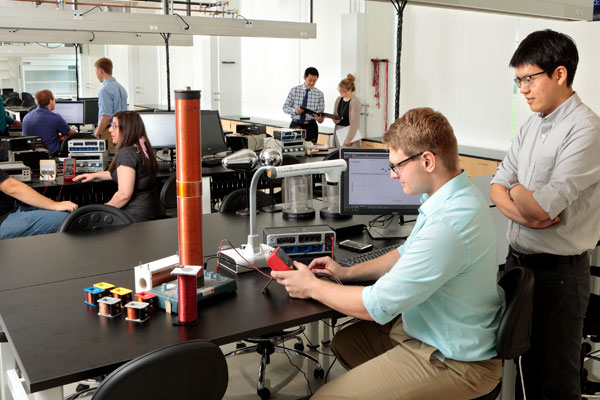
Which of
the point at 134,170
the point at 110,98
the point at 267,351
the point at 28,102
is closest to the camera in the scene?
the point at 267,351

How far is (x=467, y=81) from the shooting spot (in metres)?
7.07

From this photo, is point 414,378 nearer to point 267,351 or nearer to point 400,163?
point 400,163

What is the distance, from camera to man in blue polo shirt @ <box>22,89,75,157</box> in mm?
6375

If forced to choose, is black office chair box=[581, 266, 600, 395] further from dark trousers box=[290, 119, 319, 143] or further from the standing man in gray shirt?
dark trousers box=[290, 119, 319, 143]

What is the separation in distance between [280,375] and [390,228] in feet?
3.11

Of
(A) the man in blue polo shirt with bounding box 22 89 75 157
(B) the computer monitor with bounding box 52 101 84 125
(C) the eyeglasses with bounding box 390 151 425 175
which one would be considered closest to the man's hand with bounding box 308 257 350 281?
(C) the eyeglasses with bounding box 390 151 425 175

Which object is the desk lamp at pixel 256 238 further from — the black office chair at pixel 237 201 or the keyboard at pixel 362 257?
the black office chair at pixel 237 201

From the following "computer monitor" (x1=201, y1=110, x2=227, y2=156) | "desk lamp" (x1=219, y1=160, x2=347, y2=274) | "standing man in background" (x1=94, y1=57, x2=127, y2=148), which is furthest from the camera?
"standing man in background" (x1=94, y1=57, x2=127, y2=148)

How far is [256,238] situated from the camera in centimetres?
226

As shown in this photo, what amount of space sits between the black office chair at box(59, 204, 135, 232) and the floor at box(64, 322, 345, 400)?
76 centimetres

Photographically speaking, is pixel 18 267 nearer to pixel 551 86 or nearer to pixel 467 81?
pixel 551 86

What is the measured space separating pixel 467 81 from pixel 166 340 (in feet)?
20.2

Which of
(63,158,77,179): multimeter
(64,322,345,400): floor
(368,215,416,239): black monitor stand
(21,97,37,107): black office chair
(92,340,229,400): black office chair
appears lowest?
(64,322,345,400): floor

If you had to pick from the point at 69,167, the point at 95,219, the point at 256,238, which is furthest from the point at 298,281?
the point at 69,167
